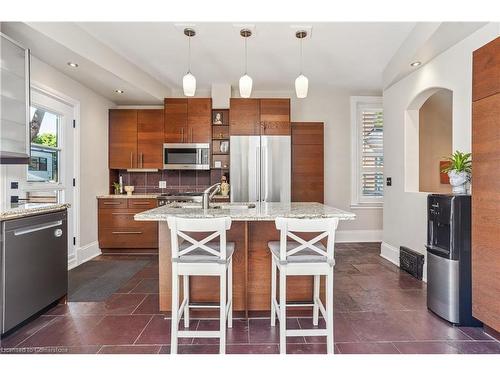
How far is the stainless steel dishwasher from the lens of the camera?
2.09 m

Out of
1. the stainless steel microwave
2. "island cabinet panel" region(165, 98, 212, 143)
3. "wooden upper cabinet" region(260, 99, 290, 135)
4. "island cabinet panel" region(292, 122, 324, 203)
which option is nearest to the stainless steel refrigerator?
"wooden upper cabinet" region(260, 99, 290, 135)

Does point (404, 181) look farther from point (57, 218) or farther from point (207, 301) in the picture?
point (57, 218)

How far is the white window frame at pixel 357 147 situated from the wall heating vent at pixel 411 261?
1.64 m

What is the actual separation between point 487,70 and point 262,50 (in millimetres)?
2338

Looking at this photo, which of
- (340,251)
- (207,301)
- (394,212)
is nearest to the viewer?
(207,301)

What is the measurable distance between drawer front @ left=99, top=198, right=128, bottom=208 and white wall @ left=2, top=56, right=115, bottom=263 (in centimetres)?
10

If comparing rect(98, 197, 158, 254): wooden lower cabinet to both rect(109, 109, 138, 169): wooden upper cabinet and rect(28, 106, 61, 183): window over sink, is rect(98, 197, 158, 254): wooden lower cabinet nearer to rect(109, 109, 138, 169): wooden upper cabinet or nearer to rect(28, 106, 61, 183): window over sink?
rect(109, 109, 138, 169): wooden upper cabinet

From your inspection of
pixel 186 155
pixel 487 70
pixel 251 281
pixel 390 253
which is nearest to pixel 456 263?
pixel 487 70

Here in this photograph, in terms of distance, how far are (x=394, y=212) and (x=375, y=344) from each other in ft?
7.96

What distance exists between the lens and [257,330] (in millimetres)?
2244

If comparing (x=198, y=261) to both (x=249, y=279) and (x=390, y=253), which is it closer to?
(x=249, y=279)

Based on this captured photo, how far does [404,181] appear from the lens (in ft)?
12.5

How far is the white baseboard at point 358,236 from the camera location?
5355mm
